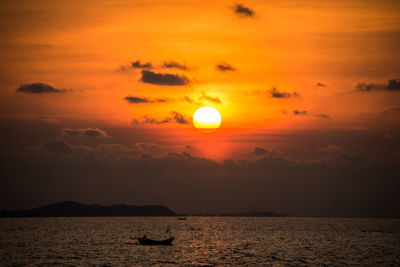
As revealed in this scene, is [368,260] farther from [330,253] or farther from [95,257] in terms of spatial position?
[95,257]

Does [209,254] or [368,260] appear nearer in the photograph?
[368,260]

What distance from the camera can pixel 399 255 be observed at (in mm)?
122875

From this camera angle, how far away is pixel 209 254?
391 ft

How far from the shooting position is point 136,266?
95.9 metres

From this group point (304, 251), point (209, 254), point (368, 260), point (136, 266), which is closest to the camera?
point (136, 266)

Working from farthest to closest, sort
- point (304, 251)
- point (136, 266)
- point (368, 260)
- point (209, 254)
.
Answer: point (304, 251), point (209, 254), point (368, 260), point (136, 266)

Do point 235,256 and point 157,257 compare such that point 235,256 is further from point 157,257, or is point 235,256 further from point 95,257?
point 95,257

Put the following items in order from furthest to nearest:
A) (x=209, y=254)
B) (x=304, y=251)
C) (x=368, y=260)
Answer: (x=304, y=251), (x=209, y=254), (x=368, y=260)

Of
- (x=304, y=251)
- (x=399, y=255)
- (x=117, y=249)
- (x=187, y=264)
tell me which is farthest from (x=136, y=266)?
(x=399, y=255)

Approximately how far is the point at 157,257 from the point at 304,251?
4085 centimetres

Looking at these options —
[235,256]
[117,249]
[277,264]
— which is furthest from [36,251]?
[277,264]

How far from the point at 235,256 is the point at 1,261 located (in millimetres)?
50544

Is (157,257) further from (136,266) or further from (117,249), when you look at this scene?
(117,249)

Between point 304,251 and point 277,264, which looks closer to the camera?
point 277,264
